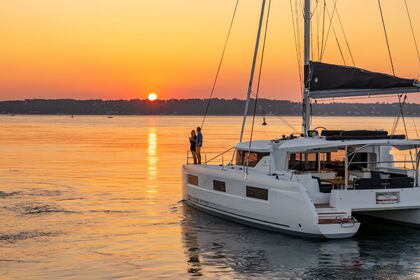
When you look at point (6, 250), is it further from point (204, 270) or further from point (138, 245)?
point (204, 270)

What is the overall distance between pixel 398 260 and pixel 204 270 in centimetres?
442

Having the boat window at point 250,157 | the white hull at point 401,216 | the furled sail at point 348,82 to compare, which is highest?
the furled sail at point 348,82

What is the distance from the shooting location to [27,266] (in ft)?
46.2

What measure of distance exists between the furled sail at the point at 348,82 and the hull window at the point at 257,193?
4.00 m

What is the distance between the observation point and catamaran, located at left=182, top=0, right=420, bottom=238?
1631cm

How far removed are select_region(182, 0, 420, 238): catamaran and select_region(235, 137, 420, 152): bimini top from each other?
0.03 meters

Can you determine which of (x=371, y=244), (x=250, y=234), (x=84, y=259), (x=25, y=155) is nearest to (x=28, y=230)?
(x=84, y=259)

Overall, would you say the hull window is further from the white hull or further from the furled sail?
the furled sail

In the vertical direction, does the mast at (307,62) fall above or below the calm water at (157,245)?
above

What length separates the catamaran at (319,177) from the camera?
1631cm

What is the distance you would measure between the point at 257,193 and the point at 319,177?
2030mm

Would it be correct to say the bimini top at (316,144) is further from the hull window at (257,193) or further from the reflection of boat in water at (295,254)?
the reflection of boat in water at (295,254)

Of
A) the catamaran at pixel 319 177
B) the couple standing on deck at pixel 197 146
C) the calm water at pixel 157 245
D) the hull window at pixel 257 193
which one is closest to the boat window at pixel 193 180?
the catamaran at pixel 319 177

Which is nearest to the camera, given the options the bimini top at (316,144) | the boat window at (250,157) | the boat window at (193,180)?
the bimini top at (316,144)
